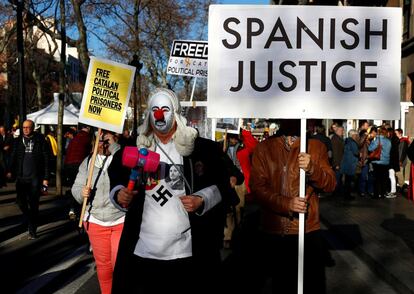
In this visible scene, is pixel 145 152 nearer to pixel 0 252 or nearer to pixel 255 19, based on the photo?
pixel 255 19

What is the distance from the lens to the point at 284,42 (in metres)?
4.60

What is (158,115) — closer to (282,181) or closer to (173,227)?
(173,227)

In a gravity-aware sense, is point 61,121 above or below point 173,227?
above

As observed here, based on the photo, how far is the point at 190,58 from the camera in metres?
17.0

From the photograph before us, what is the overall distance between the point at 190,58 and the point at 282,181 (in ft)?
41.0

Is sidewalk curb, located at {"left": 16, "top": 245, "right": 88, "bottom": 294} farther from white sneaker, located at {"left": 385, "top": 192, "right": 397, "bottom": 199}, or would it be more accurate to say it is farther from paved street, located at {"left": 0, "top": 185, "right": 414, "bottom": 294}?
white sneaker, located at {"left": 385, "top": 192, "right": 397, "bottom": 199}

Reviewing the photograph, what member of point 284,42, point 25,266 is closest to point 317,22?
point 284,42

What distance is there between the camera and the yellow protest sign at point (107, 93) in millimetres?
6254

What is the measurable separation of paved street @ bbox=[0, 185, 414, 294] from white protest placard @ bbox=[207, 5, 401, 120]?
3.23 m

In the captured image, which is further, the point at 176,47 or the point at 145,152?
the point at 176,47

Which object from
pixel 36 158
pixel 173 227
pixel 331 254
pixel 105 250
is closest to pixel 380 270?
pixel 331 254

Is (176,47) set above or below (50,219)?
above

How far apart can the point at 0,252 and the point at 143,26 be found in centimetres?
3121

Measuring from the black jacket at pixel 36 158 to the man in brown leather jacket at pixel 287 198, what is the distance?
6.84 m
